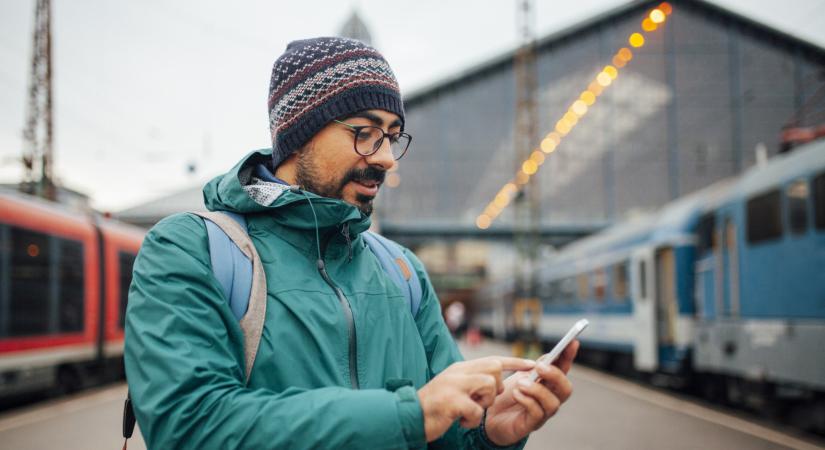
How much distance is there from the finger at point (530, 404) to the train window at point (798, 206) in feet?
29.0

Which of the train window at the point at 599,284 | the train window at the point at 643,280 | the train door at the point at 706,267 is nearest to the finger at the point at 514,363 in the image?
the train door at the point at 706,267

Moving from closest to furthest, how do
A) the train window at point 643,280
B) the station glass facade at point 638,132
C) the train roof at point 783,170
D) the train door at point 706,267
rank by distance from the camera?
1. the train roof at point 783,170
2. the train door at point 706,267
3. the train window at point 643,280
4. the station glass facade at point 638,132

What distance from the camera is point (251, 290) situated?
160 centimetres

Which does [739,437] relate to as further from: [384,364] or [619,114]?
[619,114]

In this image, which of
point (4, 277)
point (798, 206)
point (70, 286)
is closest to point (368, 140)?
point (798, 206)

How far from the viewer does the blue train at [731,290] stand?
9.21 metres

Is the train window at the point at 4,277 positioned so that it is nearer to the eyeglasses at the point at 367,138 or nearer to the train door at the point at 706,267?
the eyeglasses at the point at 367,138

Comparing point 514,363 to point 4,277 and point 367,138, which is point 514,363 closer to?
point 367,138

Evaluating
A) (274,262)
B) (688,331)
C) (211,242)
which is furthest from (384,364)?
(688,331)

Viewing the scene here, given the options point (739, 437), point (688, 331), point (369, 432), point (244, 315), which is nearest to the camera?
point (369, 432)

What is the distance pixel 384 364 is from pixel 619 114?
130 ft

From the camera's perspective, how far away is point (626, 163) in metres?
39.4

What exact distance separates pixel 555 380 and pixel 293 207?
67cm

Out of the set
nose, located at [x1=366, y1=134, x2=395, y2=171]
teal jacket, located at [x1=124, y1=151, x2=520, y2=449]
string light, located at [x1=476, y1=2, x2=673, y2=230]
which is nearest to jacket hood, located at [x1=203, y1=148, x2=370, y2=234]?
teal jacket, located at [x1=124, y1=151, x2=520, y2=449]
